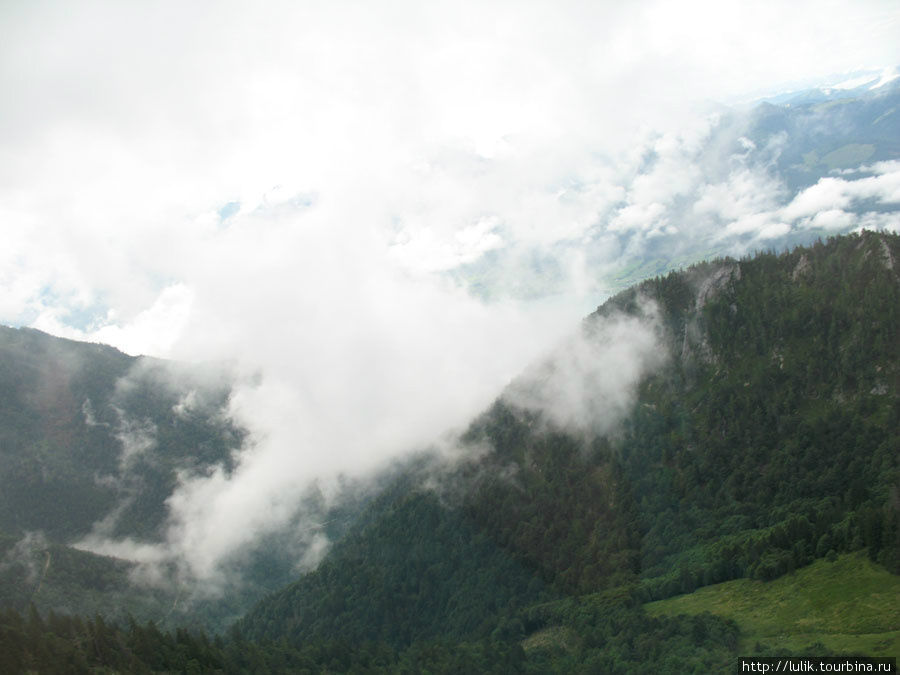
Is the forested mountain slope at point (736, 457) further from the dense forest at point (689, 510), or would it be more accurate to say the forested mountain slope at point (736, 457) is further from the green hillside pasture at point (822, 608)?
the green hillside pasture at point (822, 608)

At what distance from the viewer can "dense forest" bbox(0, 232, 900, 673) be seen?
118m

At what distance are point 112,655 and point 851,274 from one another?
190894 mm

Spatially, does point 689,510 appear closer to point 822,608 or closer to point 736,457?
point 736,457

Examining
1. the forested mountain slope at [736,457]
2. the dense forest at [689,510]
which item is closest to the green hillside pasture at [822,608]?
the dense forest at [689,510]

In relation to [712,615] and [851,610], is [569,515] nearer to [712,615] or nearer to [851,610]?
[712,615]

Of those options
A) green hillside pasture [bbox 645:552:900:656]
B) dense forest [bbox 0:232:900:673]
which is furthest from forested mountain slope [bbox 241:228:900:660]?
green hillside pasture [bbox 645:552:900:656]

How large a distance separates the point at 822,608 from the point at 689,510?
2261 inches

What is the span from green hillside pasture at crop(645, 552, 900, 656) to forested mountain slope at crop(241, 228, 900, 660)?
15.7 feet

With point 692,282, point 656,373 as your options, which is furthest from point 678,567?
point 692,282

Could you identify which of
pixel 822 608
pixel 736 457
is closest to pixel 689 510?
pixel 736 457

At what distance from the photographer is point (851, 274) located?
6196 inches

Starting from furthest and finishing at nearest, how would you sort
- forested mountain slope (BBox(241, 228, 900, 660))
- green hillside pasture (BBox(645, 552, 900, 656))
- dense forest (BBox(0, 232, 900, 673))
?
1. forested mountain slope (BBox(241, 228, 900, 660))
2. dense forest (BBox(0, 232, 900, 673))
3. green hillside pasture (BBox(645, 552, 900, 656))

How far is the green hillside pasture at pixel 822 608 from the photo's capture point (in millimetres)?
91500

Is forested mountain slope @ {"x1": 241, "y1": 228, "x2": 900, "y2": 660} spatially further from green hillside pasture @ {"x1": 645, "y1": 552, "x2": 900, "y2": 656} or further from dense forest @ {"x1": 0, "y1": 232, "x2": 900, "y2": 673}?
green hillside pasture @ {"x1": 645, "y1": 552, "x2": 900, "y2": 656}
